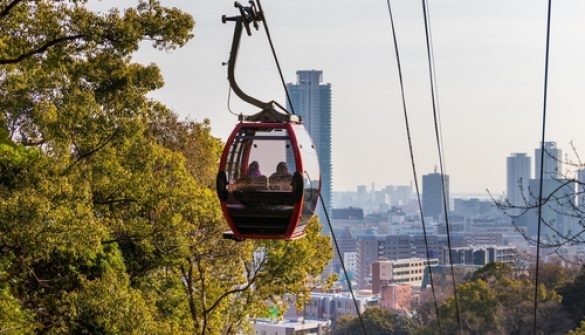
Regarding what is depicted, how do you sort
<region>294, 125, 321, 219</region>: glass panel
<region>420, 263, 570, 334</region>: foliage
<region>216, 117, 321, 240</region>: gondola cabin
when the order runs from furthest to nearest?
<region>420, 263, 570, 334</region>: foliage < <region>294, 125, 321, 219</region>: glass panel < <region>216, 117, 321, 240</region>: gondola cabin

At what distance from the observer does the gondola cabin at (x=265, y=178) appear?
1086cm

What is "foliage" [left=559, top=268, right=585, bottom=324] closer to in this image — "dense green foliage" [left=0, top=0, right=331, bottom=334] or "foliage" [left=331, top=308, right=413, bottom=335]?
"foliage" [left=331, top=308, right=413, bottom=335]

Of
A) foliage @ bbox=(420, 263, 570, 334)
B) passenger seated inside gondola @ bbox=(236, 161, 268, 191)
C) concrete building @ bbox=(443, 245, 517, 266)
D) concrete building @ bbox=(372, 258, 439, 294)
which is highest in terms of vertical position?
passenger seated inside gondola @ bbox=(236, 161, 268, 191)

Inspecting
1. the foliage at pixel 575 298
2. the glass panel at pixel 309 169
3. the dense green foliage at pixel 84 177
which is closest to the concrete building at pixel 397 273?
the foliage at pixel 575 298

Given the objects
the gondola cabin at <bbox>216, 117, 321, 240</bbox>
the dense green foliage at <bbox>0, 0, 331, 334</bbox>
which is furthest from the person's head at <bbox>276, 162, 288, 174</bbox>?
the dense green foliage at <bbox>0, 0, 331, 334</bbox>

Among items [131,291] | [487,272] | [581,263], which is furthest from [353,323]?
[581,263]

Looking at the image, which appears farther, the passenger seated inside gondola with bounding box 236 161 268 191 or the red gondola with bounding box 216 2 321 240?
the passenger seated inside gondola with bounding box 236 161 268 191

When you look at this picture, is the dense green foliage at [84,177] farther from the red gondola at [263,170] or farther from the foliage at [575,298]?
the foliage at [575,298]

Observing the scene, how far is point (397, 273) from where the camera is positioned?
620ft

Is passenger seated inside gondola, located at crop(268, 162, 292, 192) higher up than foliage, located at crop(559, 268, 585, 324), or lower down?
higher up

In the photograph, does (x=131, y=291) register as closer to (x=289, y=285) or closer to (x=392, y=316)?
(x=289, y=285)

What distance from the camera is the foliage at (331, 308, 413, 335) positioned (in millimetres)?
72000

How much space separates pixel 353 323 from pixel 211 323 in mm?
56604

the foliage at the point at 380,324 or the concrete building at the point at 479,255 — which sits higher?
the concrete building at the point at 479,255
